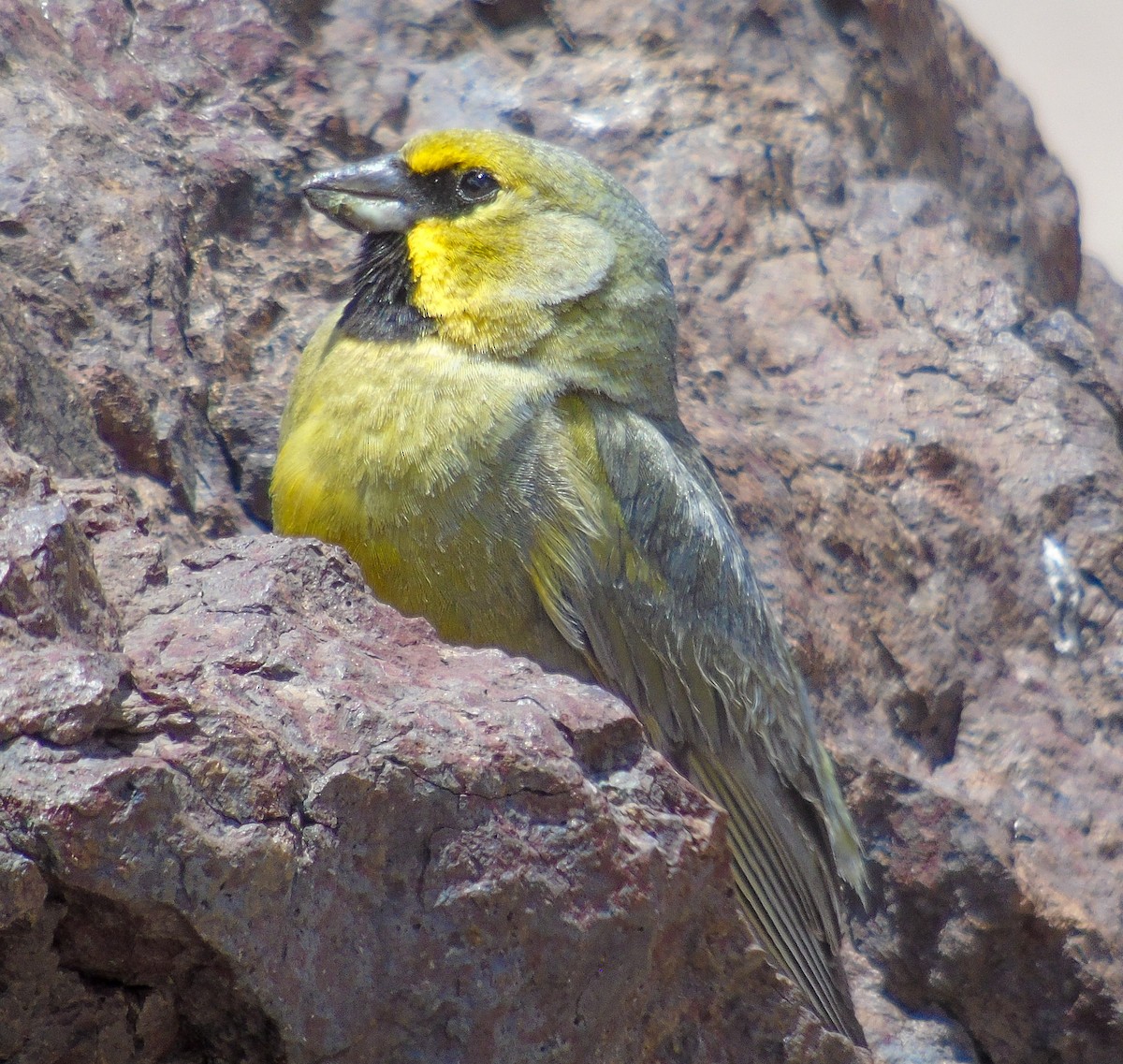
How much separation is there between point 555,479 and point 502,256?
63 cm

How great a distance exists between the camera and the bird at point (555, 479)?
314 centimetres

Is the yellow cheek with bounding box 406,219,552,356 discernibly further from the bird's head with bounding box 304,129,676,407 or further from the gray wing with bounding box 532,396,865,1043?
the gray wing with bounding box 532,396,865,1043

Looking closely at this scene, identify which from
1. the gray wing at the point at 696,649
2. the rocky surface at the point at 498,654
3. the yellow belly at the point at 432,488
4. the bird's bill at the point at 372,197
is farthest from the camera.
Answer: the bird's bill at the point at 372,197

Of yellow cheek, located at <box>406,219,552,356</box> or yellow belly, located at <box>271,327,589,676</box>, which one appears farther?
yellow cheek, located at <box>406,219,552,356</box>

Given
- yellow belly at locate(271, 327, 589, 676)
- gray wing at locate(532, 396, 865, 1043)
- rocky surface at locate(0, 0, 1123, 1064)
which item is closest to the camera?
rocky surface at locate(0, 0, 1123, 1064)

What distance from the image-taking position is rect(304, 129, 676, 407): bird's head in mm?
3373

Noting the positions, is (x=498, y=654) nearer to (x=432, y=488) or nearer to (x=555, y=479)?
(x=432, y=488)

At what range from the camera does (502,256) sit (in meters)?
3.42

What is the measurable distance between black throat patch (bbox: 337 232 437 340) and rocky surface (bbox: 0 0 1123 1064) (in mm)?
587

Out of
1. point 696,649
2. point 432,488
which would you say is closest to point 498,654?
point 432,488

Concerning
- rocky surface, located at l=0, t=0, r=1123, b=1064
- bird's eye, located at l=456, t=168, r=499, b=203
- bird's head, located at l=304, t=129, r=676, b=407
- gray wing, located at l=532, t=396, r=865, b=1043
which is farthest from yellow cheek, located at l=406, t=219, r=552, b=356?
rocky surface, located at l=0, t=0, r=1123, b=1064

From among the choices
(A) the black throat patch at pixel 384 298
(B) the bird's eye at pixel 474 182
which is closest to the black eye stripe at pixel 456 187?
(B) the bird's eye at pixel 474 182

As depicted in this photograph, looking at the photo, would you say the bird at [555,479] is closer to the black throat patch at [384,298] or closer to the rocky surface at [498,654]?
the black throat patch at [384,298]

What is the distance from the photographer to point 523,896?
6.84ft
